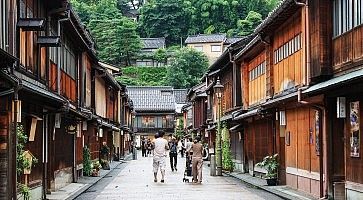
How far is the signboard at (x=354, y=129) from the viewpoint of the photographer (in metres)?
17.4

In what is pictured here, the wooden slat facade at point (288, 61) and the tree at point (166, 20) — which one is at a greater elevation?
the tree at point (166, 20)

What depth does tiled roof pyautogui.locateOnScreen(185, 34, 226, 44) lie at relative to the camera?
392ft

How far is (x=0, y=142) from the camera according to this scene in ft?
49.3

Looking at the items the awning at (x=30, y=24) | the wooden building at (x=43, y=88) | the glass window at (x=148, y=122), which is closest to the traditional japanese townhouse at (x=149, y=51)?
the glass window at (x=148, y=122)

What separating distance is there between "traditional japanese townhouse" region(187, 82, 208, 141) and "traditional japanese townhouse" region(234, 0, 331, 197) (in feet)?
93.1

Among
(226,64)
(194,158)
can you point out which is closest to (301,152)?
(194,158)

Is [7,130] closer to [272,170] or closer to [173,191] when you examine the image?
[173,191]

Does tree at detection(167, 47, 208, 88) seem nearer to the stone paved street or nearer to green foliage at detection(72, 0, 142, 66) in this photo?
green foliage at detection(72, 0, 142, 66)

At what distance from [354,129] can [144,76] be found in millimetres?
108124

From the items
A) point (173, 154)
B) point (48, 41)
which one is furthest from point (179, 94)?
point (48, 41)

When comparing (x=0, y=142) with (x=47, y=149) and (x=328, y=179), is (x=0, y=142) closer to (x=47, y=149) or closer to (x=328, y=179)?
(x=47, y=149)

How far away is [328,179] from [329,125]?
166 centimetres

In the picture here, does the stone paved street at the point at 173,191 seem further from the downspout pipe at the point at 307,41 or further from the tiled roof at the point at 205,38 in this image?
A: the tiled roof at the point at 205,38

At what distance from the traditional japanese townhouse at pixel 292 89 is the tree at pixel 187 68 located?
72.5m
